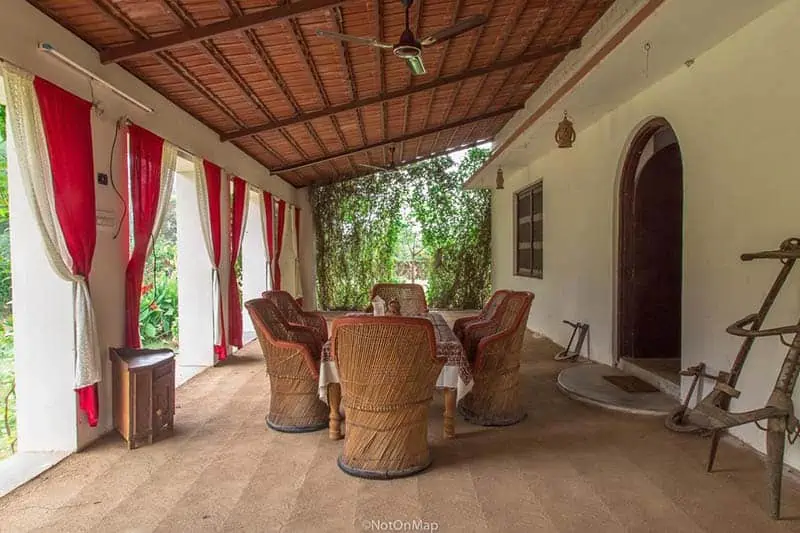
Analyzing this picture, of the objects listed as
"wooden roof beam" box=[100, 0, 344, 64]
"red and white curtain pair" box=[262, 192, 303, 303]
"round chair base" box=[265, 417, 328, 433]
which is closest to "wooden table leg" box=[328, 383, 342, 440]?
"round chair base" box=[265, 417, 328, 433]

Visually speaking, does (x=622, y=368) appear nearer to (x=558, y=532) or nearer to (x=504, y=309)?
(x=504, y=309)

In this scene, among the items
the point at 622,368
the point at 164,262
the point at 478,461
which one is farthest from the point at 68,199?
the point at 164,262

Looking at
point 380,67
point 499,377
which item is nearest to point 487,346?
point 499,377

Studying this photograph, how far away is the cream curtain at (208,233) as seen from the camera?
545 cm

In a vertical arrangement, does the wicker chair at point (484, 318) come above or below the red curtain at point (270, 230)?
below

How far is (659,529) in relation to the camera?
2324mm

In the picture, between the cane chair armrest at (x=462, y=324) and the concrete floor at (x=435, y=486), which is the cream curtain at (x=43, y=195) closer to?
the concrete floor at (x=435, y=486)

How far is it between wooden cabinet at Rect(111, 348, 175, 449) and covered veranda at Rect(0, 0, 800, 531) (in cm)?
7

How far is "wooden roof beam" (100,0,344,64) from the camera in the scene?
11.4 ft

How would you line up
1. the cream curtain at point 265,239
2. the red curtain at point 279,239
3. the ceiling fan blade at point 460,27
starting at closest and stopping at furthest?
the ceiling fan blade at point 460,27
the cream curtain at point 265,239
the red curtain at point 279,239

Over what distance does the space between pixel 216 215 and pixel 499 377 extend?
12.0 ft

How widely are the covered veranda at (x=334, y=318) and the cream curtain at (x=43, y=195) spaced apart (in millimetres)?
16

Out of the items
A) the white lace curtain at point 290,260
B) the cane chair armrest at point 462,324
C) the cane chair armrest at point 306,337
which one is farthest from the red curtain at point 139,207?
the white lace curtain at point 290,260

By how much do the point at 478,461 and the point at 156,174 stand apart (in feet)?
10.7
